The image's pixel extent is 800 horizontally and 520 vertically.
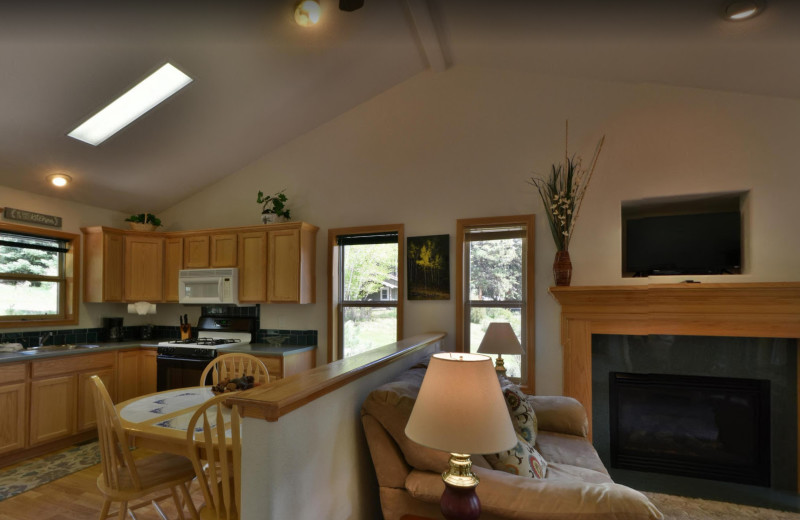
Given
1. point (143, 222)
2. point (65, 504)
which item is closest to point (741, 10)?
point (65, 504)

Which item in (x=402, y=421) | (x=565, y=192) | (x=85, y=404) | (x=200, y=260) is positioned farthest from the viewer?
(x=200, y=260)

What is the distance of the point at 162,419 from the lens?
2.00 m

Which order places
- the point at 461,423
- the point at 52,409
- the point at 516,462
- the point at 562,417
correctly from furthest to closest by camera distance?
the point at 52,409, the point at 562,417, the point at 516,462, the point at 461,423

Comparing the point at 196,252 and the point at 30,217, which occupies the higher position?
the point at 30,217

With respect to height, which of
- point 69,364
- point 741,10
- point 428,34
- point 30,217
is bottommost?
point 69,364

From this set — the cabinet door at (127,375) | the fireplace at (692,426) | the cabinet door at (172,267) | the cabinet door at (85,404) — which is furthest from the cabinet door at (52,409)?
the fireplace at (692,426)

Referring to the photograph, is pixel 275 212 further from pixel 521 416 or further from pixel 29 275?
pixel 521 416

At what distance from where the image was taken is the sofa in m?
1.36

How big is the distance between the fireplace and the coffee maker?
513cm

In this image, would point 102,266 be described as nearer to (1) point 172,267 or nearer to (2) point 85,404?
(1) point 172,267

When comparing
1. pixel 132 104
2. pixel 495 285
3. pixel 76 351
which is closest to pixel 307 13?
pixel 132 104

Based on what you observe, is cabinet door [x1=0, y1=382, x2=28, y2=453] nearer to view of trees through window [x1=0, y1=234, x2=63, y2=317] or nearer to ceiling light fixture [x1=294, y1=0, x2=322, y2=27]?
view of trees through window [x1=0, y1=234, x2=63, y2=317]

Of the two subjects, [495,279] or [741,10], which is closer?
[741,10]

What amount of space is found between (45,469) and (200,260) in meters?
2.17
